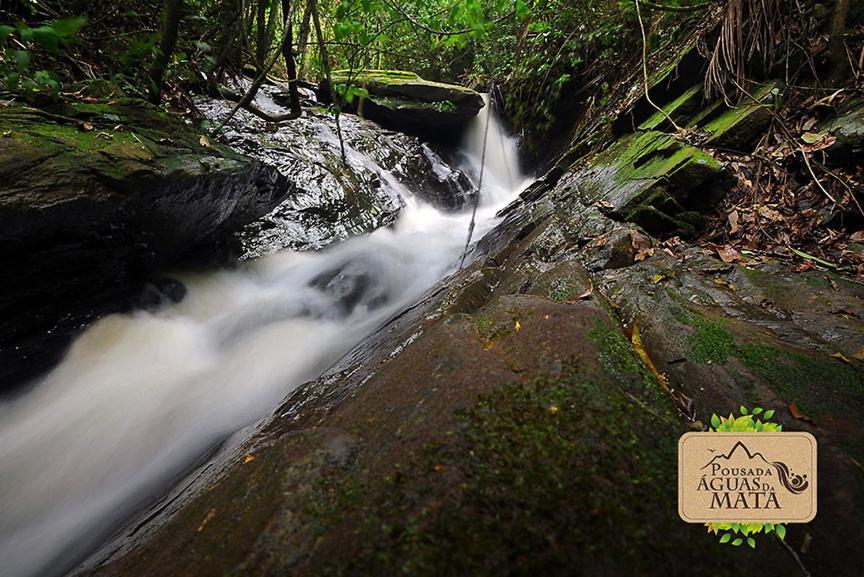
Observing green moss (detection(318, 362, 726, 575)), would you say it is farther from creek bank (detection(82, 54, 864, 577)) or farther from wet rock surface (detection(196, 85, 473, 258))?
wet rock surface (detection(196, 85, 473, 258))

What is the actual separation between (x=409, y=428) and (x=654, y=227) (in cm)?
318

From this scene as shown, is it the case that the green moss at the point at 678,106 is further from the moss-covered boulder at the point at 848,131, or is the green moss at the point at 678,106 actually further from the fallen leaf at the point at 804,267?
the fallen leaf at the point at 804,267

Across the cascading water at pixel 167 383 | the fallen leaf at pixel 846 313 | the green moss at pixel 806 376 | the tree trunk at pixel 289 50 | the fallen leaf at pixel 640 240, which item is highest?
the tree trunk at pixel 289 50

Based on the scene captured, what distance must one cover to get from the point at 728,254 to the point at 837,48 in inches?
99.9

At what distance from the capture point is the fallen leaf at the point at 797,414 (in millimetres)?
1345

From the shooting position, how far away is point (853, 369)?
5.09 feet

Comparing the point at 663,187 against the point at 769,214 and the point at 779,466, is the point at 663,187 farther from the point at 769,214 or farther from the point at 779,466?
the point at 779,466

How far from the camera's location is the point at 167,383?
3.30 metres

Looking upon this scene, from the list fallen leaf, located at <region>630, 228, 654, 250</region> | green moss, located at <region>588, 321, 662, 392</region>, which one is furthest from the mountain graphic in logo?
fallen leaf, located at <region>630, 228, 654, 250</region>

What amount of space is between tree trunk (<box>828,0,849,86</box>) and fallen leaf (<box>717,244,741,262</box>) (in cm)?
219

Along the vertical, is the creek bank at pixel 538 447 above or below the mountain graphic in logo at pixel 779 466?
above

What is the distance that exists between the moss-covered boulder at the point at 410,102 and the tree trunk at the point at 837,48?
20.9ft

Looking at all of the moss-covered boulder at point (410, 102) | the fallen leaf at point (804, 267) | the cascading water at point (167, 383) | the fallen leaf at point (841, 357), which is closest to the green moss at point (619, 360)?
the fallen leaf at point (841, 357)

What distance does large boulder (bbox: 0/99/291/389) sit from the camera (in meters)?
2.56
